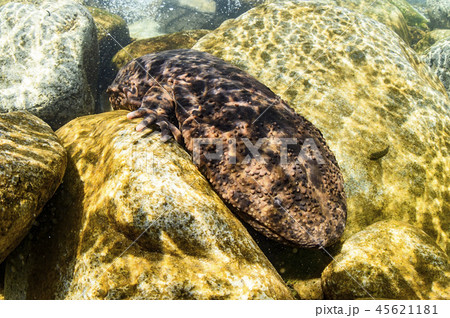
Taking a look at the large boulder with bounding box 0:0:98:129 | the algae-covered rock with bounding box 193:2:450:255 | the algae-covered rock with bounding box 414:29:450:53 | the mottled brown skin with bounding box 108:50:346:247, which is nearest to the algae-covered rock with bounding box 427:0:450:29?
the algae-covered rock with bounding box 414:29:450:53

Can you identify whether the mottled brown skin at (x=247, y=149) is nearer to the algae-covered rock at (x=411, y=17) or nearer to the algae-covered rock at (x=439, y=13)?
the algae-covered rock at (x=411, y=17)

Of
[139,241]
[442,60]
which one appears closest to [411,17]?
[442,60]

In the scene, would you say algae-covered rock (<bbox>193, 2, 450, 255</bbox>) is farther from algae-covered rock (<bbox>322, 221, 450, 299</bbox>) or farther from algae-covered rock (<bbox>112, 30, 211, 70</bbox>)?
algae-covered rock (<bbox>112, 30, 211, 70</bbox>)

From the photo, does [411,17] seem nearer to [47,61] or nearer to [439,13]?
[439,13]

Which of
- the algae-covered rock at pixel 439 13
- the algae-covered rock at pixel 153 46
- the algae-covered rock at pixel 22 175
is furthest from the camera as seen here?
the algae-covered rock at pixel 439 13

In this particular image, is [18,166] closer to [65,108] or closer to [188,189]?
[188,189]

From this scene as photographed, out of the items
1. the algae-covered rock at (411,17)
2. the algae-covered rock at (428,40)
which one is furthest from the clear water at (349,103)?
the algae-covered rock at (411,17)

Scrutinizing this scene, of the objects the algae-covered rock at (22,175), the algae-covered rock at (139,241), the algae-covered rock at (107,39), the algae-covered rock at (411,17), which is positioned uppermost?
the algae-covered rock at (411,17)
